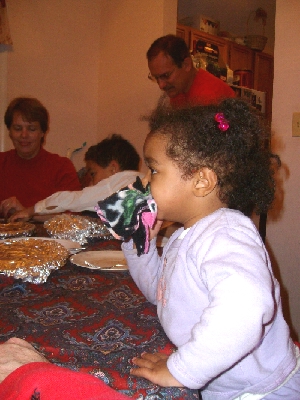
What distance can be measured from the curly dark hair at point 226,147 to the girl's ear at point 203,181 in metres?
0.01

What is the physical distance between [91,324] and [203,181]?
370 mm

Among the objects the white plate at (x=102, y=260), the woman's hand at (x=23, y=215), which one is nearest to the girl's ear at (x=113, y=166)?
the woman's hand at (x=23, y=215)

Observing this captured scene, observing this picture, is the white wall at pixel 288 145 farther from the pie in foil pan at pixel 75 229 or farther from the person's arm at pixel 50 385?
the person's arm at pixel 50 385

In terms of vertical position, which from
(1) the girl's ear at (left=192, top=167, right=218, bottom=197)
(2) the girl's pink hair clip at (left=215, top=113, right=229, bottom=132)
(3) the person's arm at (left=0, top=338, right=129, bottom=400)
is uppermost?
(2) the girl's pink hair clip at (left=215, top=113, right=229, bottom=132)

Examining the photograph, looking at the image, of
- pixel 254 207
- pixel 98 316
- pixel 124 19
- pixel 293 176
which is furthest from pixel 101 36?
pixel 98 316

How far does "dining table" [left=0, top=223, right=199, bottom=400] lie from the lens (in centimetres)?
58

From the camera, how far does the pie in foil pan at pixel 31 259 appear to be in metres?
0.95

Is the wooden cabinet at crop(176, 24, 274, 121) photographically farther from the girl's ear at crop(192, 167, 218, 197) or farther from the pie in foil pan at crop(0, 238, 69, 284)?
the girl's ear at crop(192, 167, 218, 197)

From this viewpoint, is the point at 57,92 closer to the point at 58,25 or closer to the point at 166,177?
the point at 58,25

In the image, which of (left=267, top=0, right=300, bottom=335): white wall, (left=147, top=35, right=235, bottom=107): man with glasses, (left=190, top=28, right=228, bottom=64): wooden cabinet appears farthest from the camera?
(left=190, top=28, right=228, bottom=64): wooden cabinet

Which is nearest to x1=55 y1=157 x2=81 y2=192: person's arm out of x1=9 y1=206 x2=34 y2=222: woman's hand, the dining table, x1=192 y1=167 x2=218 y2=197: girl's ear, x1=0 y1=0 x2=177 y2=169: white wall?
x1=9 y1=206 x2=34 y2=222: woman's hand

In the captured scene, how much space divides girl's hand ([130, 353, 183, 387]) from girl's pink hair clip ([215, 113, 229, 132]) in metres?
0.48

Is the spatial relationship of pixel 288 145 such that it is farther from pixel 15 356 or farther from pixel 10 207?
pixel 15 356

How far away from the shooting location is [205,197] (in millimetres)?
856
